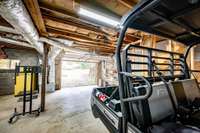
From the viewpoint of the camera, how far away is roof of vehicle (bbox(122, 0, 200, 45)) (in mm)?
938

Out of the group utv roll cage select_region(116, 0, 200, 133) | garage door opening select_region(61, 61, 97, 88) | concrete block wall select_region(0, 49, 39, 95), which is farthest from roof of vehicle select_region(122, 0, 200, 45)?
garage door opening select_region(61, 61, 97, 88)

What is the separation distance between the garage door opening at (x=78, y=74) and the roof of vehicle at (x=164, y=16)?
9.12 m

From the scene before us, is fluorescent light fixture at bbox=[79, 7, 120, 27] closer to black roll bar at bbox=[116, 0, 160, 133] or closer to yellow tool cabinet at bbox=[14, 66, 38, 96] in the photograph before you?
black roll bar at bbox=[116, 0, 160, 133]

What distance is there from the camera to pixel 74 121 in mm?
2928

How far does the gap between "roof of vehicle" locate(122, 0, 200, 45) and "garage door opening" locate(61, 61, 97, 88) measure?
9.12 meters

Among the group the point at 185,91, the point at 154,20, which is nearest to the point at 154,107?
the point at 185,91

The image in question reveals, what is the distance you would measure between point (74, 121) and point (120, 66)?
7.95 feet

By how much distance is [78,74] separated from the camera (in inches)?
470

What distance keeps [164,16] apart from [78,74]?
A: 11.3 metres

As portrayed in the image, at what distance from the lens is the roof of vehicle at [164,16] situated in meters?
0.94

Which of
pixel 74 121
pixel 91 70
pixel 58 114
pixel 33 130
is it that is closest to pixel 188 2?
pixel 74 121

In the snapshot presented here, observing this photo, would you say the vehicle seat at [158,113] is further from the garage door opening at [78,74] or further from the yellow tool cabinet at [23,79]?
the garage door opening at [78,74]

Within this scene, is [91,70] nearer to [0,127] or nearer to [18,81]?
[18,81]

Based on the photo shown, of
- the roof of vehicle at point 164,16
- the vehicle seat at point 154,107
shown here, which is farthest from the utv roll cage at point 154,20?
the vehicle seat at point 154,107
